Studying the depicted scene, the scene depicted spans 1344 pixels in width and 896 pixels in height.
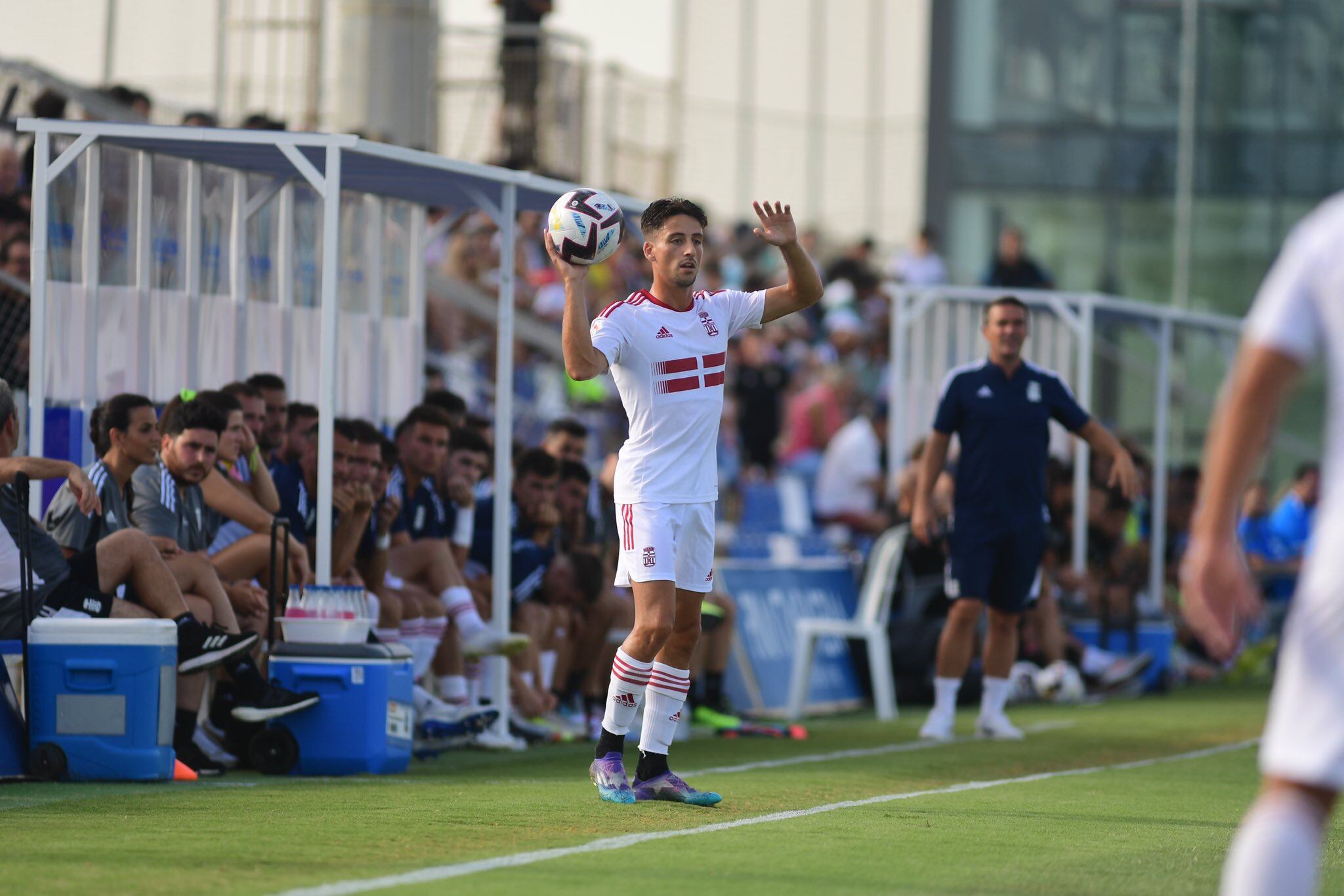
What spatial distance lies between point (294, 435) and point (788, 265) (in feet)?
12.9

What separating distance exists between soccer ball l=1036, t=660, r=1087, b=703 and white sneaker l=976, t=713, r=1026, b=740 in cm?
314

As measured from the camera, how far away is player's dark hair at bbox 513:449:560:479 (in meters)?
12.1

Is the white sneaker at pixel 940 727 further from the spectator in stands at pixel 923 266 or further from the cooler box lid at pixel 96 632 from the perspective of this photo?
the spectator in stands at pixel 923 266

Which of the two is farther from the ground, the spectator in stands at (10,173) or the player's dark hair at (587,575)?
the spectator in stands at (10,173)

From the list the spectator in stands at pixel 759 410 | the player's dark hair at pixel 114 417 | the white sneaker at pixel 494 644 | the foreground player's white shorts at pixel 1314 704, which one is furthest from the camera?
the spectator in stands at pixel 759 410

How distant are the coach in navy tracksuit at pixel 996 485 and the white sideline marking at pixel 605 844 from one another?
192cm

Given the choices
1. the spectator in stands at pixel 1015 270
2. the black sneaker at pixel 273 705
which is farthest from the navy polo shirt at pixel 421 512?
the spectator in stands at pixel 1015 270

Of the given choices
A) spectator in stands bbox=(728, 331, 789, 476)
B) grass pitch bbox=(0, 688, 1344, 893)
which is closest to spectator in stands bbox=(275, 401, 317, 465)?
grass pitch bbox=(0, 688, 1344, 893)

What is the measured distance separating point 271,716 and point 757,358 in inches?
591

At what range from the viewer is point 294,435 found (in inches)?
437

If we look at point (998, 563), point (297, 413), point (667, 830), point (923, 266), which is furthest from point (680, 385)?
point (923, 266)

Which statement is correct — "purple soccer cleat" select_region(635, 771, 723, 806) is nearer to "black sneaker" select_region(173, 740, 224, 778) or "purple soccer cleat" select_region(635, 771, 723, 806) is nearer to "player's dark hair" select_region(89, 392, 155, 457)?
"black sneaker" select_region(173, 740, 224, 778)

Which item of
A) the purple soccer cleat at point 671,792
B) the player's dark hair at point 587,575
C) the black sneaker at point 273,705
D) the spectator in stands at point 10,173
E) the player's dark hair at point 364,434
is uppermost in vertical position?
the spectator in stands at point 10,173

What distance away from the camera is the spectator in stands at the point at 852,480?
2097 centimetres
